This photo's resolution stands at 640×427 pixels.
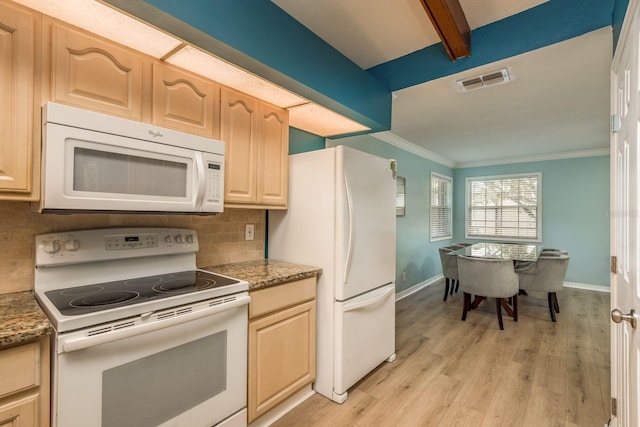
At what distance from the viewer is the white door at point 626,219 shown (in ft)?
3.38

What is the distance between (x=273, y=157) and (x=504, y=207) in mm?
5559

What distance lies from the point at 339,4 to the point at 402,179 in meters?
3.25

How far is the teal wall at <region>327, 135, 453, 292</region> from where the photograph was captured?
176 inches

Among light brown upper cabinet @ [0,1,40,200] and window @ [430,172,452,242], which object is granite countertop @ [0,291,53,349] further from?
window @ [430,172,452,242]

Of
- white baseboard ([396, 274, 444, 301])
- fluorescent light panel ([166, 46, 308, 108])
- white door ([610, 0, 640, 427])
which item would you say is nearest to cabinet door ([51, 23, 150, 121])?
fluorescent light panel ([166, 46, 308, 108])

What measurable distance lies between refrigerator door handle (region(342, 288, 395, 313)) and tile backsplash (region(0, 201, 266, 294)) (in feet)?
2.68

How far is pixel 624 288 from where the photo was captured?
127cm

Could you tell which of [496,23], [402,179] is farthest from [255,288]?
[402,179]

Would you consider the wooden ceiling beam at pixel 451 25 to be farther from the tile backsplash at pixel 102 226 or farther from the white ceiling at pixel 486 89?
the tile backsplash at pixel 102 226

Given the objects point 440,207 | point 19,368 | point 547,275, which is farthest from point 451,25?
point 440,207

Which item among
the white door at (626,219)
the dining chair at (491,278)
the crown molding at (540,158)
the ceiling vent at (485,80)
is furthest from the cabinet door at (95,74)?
the crown molding at (540,158)

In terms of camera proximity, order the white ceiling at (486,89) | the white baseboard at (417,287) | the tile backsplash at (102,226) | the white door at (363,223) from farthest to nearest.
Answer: the white baseboard at (417,287), the white door at (363,223), the white ceiling at (486,89), the tile backsplash at (102,226)

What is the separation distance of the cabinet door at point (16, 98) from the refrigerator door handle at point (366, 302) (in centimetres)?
177

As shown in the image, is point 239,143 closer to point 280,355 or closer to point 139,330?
point 139,330
